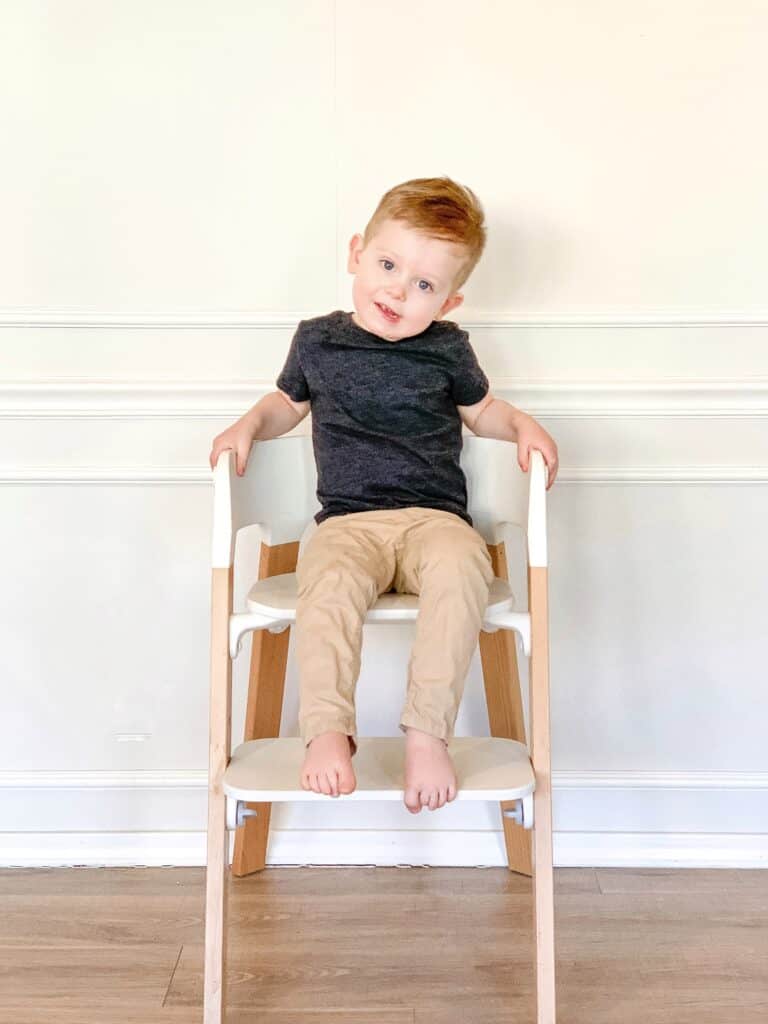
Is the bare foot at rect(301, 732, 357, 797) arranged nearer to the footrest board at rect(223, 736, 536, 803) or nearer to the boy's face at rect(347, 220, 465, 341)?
the footrest board at rect(223, 736, 536, 803)

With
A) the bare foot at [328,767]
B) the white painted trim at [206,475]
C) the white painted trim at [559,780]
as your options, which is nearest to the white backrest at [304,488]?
the white painted trim at [206,475]

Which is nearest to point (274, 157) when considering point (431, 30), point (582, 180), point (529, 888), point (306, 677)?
point (431, 30)

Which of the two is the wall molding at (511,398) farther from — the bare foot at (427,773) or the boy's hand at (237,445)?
the bare foot at (427,773)

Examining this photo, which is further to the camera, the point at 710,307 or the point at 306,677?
the point at 710,307

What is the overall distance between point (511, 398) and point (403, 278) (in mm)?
365

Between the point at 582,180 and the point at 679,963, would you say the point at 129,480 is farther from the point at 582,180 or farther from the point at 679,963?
the point at 679,963

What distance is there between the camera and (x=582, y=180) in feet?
5.52

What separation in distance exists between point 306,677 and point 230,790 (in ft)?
0.50

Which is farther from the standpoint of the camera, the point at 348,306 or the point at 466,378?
the point at 348,306

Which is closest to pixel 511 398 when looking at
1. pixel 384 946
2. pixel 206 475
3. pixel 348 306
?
pixel 348 306

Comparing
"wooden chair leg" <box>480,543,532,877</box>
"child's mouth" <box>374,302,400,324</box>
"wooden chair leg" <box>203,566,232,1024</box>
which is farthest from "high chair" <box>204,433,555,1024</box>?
"child's mouth" <box>374,302,400,324</box>

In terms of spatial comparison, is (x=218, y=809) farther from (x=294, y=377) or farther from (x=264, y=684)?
(x=294, y=377)

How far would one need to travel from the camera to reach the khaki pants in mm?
1199

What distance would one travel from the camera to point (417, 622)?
4.13 ft
